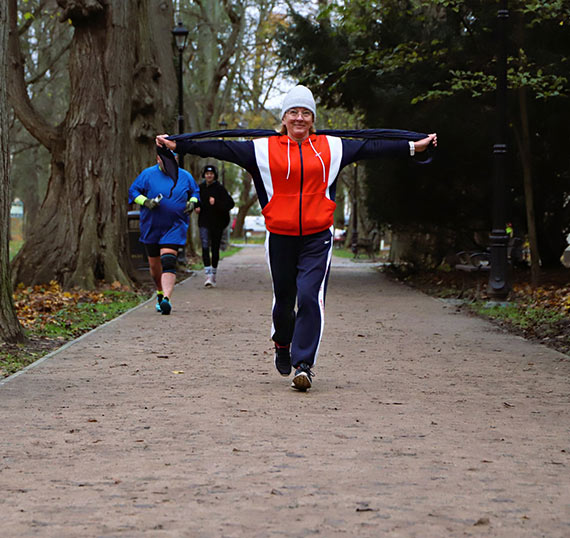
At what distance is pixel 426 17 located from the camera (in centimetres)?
1922

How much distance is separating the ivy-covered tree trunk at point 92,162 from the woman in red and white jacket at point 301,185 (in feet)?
31.5

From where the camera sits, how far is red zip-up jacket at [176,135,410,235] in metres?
7.09

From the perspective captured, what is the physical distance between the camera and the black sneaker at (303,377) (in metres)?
7.21

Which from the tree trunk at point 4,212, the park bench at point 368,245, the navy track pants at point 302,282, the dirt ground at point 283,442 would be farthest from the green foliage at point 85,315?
the park bench at point 368,245

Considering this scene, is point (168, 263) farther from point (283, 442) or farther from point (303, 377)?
point (283, 442)

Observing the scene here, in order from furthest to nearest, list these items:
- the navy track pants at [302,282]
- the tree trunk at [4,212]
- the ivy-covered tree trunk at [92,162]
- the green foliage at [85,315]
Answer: the ivy-covered tree trunk at [92,162] < the green foliage at [85,315] < the tree trunk at [4,212] < the navy track pants at [302,282]

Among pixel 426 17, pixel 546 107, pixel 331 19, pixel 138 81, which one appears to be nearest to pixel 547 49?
pixel 546 107

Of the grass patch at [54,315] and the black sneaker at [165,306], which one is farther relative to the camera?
the black sneaker at [165,306]

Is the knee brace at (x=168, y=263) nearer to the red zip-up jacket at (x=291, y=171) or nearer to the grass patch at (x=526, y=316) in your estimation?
the grass patch at (x=526, y=316)

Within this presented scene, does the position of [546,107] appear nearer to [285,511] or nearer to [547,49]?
[547,49]

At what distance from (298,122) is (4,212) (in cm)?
366

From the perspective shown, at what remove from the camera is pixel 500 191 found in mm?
14859

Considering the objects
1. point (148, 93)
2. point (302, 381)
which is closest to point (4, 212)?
point (302, 381)

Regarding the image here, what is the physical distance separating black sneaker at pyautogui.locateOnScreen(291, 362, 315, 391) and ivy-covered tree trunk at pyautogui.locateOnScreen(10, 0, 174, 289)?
969cm
